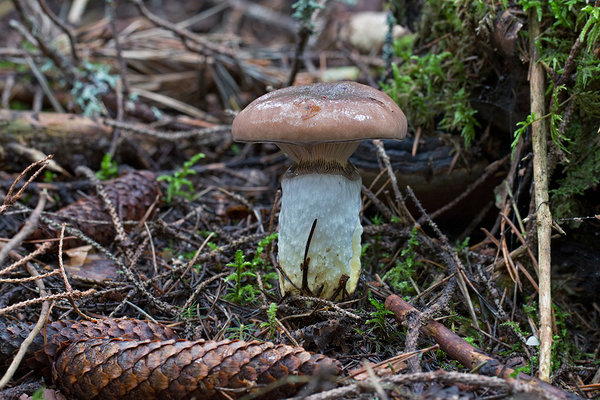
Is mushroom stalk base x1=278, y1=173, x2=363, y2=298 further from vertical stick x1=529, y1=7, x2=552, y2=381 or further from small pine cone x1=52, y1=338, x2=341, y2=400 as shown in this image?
vertical stick x1=529, y1=7, x2=552, y2=381

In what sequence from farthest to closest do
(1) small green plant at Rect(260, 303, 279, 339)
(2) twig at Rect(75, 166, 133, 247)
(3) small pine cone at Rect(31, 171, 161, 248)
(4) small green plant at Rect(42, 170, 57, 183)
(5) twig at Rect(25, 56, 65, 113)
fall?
(5) twig at Rect(25, 56, 65, 113) → (4) small green plant at Rect(42, 170, 57, 183) → (3) small pine cone at Rect(31, 171, 161, 248) → (2) twig at Rect(75, 166, 133, 247) → (1) small green plant at Rect(260, 303, 279, 339)

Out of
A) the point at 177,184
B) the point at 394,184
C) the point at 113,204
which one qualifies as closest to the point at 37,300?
the point at 113,204

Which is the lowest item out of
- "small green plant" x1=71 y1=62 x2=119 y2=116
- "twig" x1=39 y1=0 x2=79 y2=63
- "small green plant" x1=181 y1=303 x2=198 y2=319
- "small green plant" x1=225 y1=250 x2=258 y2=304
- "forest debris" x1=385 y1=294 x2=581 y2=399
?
"small green plant" x1=181 y1=303 x2=198 y2=319

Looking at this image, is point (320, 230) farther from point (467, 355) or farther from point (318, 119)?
point (467, 355)

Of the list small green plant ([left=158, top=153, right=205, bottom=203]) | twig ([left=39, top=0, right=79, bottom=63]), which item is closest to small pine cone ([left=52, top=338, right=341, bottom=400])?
small green plant ([left=158, top=153, right=205, bottom=203])

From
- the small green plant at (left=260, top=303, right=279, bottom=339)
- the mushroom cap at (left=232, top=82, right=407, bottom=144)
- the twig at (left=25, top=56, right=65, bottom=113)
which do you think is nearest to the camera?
the mushroom cap at (left=232, top=82, right=407, bottom=144)

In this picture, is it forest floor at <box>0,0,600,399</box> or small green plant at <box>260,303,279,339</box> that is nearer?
forest floor at <box>0,0,600,399</box>

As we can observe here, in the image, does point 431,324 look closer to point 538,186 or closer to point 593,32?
point 538,186
